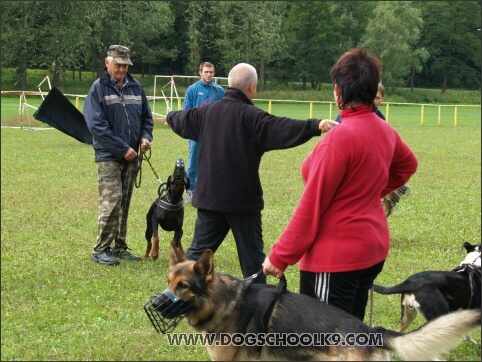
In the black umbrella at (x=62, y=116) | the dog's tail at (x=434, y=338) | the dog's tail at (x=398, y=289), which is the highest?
the black umbrella at (x=62, y=116)

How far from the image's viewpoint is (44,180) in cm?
1276

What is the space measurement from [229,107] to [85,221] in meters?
5.57

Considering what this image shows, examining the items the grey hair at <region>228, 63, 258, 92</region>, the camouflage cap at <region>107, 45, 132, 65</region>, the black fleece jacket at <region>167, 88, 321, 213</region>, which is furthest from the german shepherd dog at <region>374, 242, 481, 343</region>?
the camouflage cap at <region>107, 45, 132, 65</region>

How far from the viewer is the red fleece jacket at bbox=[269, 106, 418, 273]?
3.72m

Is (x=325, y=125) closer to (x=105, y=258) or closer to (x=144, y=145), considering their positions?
(x=144, y=145)

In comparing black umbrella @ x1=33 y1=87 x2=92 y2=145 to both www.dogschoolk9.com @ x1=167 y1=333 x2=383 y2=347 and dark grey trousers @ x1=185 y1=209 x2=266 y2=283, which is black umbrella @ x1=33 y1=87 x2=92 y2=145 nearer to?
dark grey trousers @ x1=185 y1=209 x2=266 y2=283

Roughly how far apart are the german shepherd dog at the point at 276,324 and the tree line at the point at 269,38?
1591 cm

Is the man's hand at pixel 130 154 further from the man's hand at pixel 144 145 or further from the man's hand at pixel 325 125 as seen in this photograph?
the man's hand at pixel 325 125

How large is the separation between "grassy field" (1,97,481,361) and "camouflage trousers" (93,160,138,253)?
0.35m

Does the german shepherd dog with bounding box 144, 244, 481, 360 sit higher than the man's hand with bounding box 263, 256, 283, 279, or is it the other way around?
the man's hand with bounding box 263, 256, 283, 279

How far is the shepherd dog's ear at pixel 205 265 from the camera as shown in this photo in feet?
12.9

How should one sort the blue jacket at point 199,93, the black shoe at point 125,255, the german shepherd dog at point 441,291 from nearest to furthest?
1. the german shepherd dog at point 441,291
2. the black shoe at point 125,255
3. the blue jacket at point 199,93

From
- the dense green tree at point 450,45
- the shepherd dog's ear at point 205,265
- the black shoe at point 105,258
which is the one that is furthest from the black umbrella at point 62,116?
the dense green tree at point 450,45

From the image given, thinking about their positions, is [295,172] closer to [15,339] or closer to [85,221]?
[85,221]
